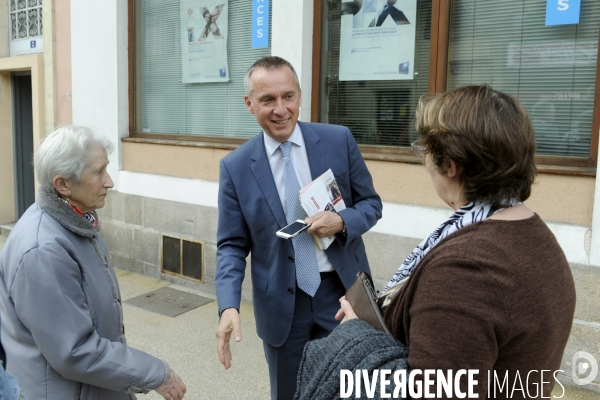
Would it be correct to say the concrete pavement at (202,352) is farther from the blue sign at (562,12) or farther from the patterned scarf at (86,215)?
the blue sign at (562,12)

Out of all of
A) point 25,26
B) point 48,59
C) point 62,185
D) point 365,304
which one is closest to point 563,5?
point 365,304

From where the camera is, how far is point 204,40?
6031mm

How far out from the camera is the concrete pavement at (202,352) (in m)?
3.83

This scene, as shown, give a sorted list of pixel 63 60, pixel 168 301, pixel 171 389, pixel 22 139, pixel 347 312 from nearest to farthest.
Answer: pixel 347 312
pixel 171 389
pixel 168 301
pixel 63 60
pixel 22 139

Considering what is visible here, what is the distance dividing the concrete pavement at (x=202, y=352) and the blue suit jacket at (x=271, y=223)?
4.75 ft

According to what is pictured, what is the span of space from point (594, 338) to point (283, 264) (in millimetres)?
2320

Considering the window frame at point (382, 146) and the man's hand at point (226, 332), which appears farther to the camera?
the window frame at point (382, 146)

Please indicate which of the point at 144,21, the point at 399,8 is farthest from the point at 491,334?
→ the point at 144,21

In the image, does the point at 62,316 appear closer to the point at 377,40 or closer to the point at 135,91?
the point at 377,40

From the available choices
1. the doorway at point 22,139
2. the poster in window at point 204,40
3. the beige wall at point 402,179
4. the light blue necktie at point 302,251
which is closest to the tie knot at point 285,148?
the light blue necktie at point 302,251

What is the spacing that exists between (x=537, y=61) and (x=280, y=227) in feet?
8.66

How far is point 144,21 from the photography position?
21.4 feet

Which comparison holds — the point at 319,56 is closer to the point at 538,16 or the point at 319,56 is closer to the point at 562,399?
the point at 538,16

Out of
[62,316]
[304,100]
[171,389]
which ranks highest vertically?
[304,100]
